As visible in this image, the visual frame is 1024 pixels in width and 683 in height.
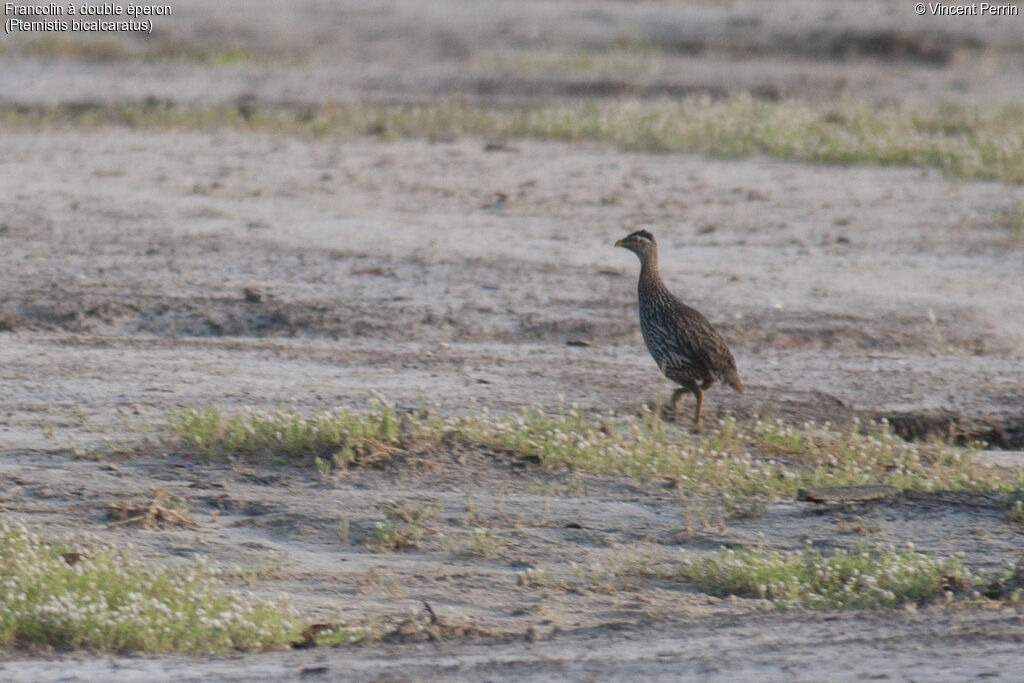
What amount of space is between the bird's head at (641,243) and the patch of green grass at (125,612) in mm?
4203

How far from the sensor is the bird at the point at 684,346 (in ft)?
28.8

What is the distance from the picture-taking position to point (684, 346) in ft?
28.8

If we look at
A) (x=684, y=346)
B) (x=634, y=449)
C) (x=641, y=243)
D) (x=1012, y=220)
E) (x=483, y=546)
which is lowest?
(x=483, y=546)

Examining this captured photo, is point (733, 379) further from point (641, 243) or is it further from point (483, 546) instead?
point (483, 546)

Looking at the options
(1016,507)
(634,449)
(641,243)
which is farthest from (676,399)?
(1016,507)

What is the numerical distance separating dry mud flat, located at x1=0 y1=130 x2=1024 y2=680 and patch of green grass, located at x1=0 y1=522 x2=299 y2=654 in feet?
0.52

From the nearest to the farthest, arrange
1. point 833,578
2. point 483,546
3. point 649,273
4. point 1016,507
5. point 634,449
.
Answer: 1. point 833,578
2. point 483,546
3. point 1016,507
4. point 634,449
5. point 649,273

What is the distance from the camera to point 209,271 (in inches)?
476

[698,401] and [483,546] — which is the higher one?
[698,401]

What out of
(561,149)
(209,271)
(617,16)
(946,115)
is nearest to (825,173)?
(561,149)

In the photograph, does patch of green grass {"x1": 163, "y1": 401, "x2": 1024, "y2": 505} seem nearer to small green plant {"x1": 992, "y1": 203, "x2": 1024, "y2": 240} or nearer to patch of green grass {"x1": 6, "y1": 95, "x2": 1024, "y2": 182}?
small green plant {"x1": 992, "y1": 203, "x2": 1024, "y2": 240}

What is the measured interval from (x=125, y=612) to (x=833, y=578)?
273 cm

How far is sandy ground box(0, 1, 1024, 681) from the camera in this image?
5.97 metres

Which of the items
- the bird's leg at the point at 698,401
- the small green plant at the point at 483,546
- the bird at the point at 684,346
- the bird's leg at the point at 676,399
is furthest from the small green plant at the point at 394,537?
the bird's leg at the point at 676,399
